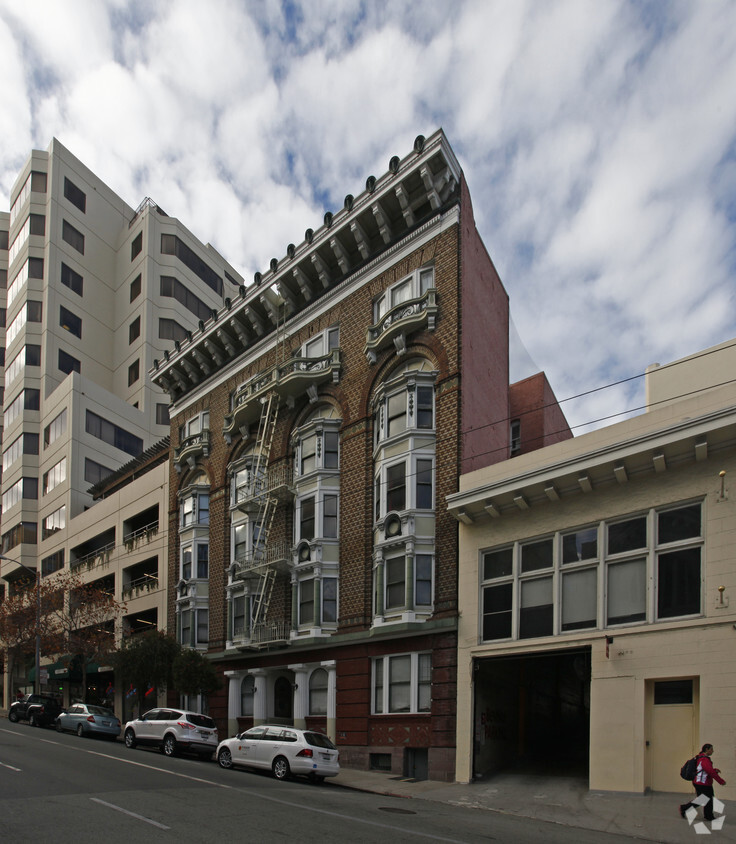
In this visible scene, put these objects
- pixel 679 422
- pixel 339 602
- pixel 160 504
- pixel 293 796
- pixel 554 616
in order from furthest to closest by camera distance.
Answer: pixel 160 504
pixel 339 602
pixel 554 616
pixel 679 422
pixel 293 796

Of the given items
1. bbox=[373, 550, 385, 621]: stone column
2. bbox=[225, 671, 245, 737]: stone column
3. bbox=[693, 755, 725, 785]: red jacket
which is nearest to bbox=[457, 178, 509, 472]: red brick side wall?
bbox=[373, 550, 385, 621]: stone column

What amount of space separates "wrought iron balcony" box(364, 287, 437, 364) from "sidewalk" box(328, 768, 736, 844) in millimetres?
13204

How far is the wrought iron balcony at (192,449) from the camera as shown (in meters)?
37.4

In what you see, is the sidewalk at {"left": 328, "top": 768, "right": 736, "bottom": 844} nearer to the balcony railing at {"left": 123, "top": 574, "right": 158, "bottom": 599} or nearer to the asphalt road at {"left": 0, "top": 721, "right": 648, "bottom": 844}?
the asphalt road at {"left": 0, "top": 721, "right": 648, "bottom": 844}

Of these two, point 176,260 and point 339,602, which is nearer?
point 339,602

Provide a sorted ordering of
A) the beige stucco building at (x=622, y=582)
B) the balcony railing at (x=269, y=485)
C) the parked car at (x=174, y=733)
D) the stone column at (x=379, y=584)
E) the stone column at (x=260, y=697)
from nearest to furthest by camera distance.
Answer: the beige stucco building at (x=622, y=582)
the stone column at (x=379, y=584)
the parked car at (x=174, y=733)
the stone column at (x=260, y=697)
the balcony railing at (x=269, y=485)

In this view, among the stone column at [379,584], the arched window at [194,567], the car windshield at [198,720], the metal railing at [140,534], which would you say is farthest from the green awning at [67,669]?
the stone column at [379,584]

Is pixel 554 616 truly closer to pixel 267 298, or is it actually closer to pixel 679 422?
pixel 679 422

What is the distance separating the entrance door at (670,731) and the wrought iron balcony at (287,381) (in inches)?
623

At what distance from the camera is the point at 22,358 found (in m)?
68.8

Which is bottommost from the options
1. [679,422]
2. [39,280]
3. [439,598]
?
[439,598]

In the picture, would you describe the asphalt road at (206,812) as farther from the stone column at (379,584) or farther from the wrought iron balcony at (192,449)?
the wrought iron balcony at (192,449)

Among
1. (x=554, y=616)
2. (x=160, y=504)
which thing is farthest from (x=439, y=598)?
(x=160, y=504)

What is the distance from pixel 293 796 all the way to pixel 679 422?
1166 cm
